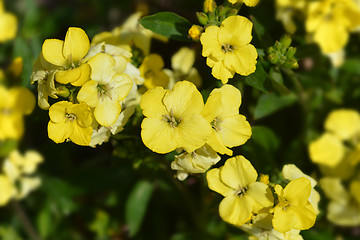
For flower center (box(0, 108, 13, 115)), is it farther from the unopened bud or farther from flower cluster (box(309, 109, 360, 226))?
flower cluster (box(309, 109, 360, 226))

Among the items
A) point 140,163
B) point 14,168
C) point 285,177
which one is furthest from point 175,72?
point 14,168

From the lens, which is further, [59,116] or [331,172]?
[331,172]

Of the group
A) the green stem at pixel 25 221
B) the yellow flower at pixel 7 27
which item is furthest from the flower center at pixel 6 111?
the yellow flower at pixel 7 27

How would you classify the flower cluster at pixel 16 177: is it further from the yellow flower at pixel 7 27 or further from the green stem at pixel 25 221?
the yellow flower at pixel 7 27

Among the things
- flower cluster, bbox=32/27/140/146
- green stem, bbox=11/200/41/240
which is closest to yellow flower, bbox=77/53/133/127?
flower cluster, bbox=32/27/140/146

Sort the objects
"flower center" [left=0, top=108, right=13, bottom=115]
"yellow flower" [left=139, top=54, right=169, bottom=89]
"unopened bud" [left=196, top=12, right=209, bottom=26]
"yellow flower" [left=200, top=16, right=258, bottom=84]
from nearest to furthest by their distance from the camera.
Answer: "yellow flower" [left=200, top=16, right=258, bottom=84]
"unopened bud" [left=196, top=12, right=209, bottom=26]
"yellow flower" [left=139, top=54, right=169, bottom=89]
"flower center" [left=0, top=108, right=13, bottom=115]

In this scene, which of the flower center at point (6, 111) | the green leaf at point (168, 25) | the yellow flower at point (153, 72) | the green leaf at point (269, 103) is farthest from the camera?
the flower center at point (6, 111)

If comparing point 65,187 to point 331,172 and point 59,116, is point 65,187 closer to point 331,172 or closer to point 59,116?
point 59,116
